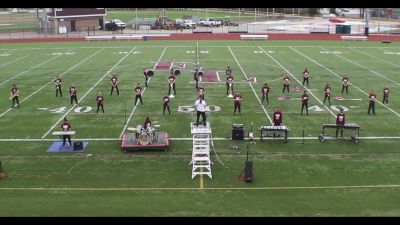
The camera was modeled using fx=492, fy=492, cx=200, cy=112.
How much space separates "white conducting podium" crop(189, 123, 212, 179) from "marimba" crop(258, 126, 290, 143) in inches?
133

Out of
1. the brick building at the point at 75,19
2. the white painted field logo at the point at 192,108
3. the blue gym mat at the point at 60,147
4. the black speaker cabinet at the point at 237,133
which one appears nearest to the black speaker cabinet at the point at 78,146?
the blue gym mat at the point at 60,147

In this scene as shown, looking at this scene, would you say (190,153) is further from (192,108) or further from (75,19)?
(75,19)

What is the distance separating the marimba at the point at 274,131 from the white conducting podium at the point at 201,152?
337 cm

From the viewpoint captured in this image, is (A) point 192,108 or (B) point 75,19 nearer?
(A) point 192,108

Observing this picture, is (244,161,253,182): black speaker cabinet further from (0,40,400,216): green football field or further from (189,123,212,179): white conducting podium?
(189,123,212,179): white conducting podium

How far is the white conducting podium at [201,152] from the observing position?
15.1m

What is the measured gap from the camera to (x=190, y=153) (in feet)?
57.8

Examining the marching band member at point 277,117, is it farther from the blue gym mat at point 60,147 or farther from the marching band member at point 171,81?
the marching band member at point 171,81

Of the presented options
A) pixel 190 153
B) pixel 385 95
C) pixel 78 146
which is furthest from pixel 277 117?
pixel 385 95

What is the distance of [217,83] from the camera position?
105 feet

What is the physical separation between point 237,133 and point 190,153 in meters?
2.42

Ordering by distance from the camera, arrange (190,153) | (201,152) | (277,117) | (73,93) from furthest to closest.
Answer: (73,93)
(277,117)
(190,153)
(201,152)
